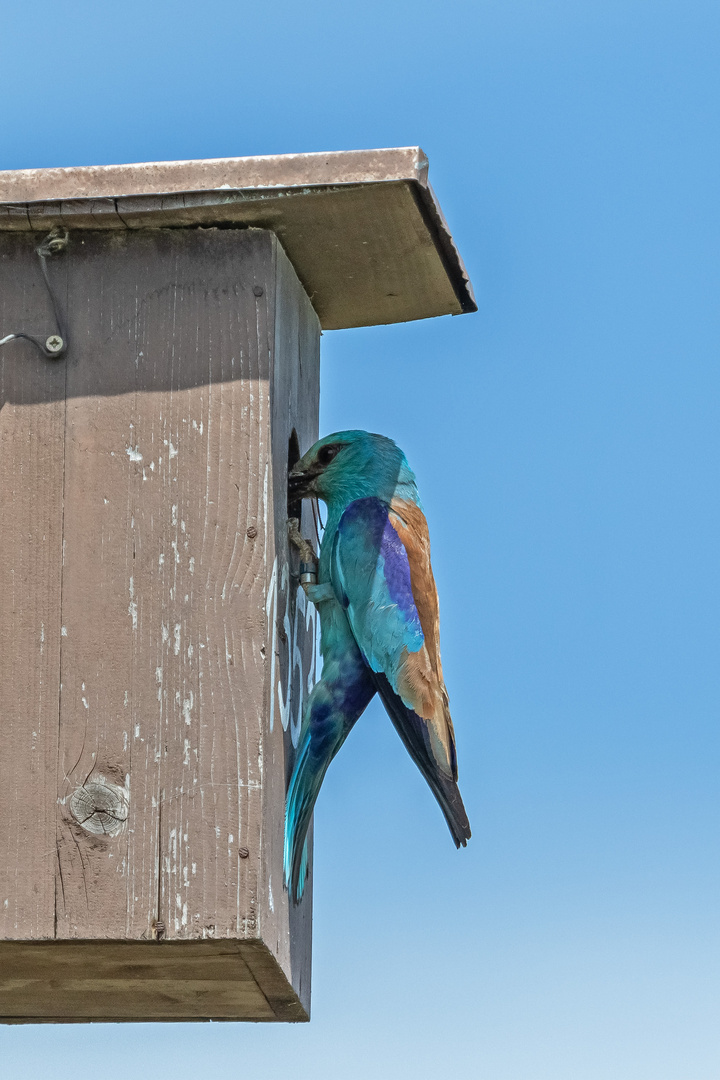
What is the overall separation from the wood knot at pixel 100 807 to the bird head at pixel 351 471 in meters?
0.82

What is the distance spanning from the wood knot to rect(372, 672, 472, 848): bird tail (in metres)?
0.58

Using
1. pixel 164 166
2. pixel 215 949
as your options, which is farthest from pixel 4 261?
pixel 215 949

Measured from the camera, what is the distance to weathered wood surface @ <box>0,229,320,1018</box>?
135 inches

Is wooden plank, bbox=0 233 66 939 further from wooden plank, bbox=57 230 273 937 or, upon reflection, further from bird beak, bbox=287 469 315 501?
bird beak, bbox=287 469 315 501

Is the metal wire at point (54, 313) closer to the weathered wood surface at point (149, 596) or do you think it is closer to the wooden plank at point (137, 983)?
the weathered wood surface at point (149, 596)

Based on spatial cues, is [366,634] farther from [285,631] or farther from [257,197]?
[257,197]

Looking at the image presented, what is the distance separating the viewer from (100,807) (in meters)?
3.48

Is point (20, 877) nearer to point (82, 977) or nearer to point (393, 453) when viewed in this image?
point (82, 977)

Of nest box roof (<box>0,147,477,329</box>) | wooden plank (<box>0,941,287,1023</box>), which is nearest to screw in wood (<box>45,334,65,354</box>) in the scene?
nest box roof (<box>0,147,477,329</box>)

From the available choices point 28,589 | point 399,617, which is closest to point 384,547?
point 399,617

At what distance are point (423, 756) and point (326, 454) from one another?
0.77 metres

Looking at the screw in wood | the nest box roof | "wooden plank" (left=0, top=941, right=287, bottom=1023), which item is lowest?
"wooden plank" (left=0, top=941, right=287, bottom=1023)

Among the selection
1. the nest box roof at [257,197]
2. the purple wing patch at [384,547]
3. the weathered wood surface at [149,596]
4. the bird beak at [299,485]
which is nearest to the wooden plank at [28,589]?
the weathered wood surface at [149,596]

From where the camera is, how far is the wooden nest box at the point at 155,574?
344cm
